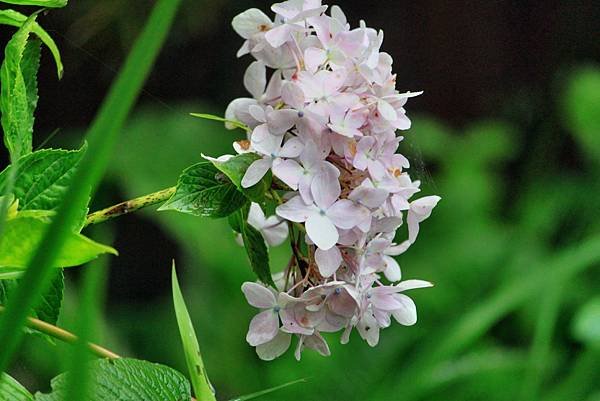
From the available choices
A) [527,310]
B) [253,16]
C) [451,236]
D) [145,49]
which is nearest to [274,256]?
[451,236]

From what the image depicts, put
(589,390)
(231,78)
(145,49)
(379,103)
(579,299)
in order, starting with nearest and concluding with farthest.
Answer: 1. (145,49)
2. (379,103)
3. (589,390)
4. (579,299)
5. (231,78)

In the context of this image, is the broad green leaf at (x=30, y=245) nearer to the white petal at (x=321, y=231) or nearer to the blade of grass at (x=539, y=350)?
the white petal at (x=321, y=231)

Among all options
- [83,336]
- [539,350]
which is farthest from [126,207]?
[539,350]

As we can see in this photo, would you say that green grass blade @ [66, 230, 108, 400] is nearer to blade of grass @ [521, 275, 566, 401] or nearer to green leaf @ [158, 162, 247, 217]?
green leaf @ [158, 162, 247, 217]

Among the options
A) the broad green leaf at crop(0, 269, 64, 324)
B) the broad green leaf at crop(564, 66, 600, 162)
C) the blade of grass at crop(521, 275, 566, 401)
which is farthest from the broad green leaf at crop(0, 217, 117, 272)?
the broad green leaf at crop(564, 66, 600, 162)

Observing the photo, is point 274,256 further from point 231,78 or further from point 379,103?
point 379,103

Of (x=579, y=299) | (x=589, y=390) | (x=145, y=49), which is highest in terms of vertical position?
(x=145, y=49)
